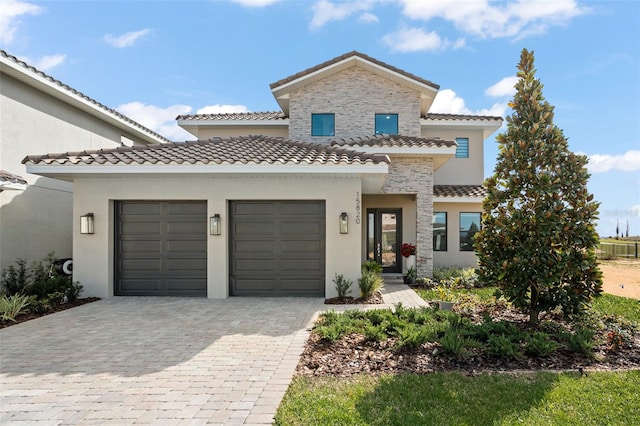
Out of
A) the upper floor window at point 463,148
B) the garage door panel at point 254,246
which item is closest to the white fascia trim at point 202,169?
the garage door panel at point 254,246

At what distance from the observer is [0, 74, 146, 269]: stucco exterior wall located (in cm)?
1091

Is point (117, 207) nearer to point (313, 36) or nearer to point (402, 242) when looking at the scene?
point (313, 36)

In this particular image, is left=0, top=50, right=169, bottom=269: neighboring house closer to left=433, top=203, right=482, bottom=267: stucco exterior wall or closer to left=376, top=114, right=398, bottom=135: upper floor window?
left=376, top=114, right=398, bottom=135: upper floor window

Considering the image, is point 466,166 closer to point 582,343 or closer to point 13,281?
point 582,343

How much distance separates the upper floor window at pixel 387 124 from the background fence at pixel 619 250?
2342 centimetres

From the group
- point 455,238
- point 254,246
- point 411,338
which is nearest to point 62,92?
point 254,246

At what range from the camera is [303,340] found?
264 inches

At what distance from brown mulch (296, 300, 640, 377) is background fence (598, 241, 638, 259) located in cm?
2808

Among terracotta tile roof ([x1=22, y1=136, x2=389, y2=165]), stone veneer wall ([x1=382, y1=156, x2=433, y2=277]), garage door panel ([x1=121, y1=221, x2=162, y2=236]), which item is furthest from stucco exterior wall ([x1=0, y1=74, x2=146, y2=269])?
stone veneer wall ([x1=382, y1=156, x2=433, y2=277])

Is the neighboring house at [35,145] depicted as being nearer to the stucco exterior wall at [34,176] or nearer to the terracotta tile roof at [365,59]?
the stucco exterior wall at [34,176]

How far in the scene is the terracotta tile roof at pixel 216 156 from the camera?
9.95 metres

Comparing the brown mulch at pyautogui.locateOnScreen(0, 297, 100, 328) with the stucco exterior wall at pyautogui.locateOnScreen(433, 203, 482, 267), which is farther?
the stucco exterior wall at pyautogui.locateOnScreen(433, 203, 482, 267)

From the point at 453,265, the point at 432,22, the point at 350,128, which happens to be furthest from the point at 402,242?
the point at 432,22

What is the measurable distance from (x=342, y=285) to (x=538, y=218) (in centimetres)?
531
